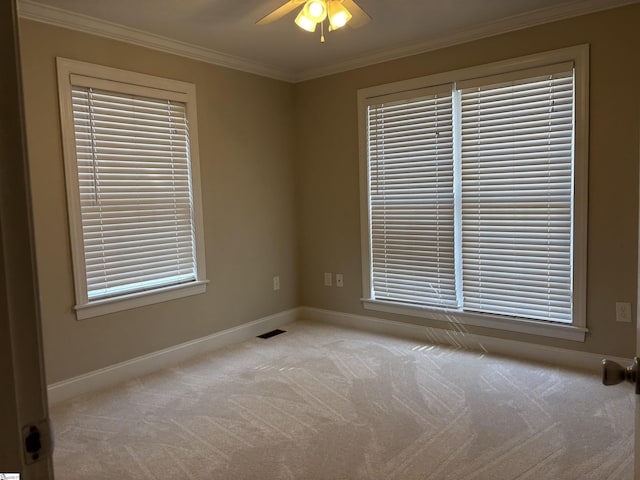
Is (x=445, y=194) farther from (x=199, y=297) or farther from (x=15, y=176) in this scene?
(x=15, y=176)

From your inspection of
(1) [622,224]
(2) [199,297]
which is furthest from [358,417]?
(1) [622,224]

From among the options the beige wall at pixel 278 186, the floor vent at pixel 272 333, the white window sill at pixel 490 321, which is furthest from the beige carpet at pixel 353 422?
the floor vent at pixel 272 333

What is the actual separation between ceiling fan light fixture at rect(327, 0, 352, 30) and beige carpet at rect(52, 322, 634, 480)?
2.24 m

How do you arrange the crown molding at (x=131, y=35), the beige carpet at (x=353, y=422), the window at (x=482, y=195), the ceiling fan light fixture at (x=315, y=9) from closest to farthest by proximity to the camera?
the beige carpet at (x=353, y=422), the ceiling fan light fixture at (x=315, y=9), the crown molding at (x=131, y=35), the window at (x=482, y=195)

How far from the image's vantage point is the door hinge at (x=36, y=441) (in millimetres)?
606

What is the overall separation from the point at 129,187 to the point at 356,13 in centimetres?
193

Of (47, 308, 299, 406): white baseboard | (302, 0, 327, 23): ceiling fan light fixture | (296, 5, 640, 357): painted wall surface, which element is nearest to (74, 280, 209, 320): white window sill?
(47, 308, 299, 406): white baseboard

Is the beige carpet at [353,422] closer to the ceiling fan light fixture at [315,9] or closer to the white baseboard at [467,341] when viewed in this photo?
the white baseboard at [467,341]

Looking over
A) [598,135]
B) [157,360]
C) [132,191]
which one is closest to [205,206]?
[132,191]

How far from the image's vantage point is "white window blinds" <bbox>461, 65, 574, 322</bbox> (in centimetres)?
319

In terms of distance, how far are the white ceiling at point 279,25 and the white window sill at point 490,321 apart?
213 cm

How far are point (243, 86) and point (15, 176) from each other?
3.74m

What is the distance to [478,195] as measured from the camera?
3.56 meters

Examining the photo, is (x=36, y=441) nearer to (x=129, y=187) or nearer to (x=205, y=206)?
(x=129, y=187)
